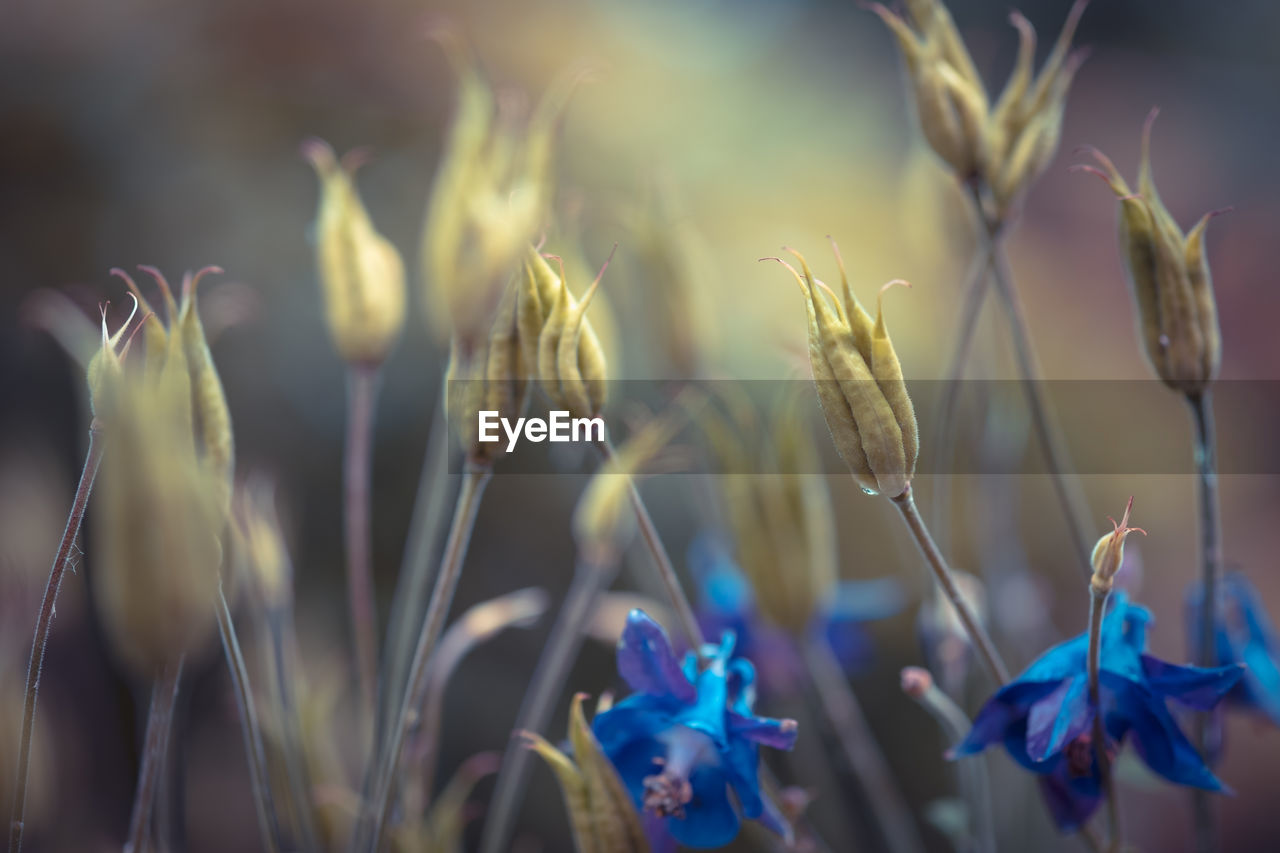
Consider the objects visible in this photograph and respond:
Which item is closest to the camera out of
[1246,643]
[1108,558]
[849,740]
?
[1108,558]

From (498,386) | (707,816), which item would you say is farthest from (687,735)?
(498,386)

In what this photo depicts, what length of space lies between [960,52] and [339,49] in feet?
2.95

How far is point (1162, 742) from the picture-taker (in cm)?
27

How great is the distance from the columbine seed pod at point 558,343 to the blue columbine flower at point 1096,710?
0.47 feet

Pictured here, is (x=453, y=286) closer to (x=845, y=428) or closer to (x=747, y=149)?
(x=845, y=428)

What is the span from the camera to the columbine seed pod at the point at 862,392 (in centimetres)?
24

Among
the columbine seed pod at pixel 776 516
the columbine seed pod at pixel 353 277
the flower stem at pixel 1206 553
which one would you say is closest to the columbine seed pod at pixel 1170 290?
the flower stem at pixel 1206 553

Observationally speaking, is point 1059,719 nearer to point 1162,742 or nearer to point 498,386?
point 1162,742

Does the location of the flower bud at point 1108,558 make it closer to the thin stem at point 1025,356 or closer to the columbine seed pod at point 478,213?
the thin stem at point 1025,356

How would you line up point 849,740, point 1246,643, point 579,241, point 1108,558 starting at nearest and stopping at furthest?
1. point 1108,558
2. point 1246,643
3. point 849,740
4. point 579,241

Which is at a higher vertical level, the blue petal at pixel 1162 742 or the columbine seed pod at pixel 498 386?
the columbine seed pod at pixel 498 386

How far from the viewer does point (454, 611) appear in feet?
2.84

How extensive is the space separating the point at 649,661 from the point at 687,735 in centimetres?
5

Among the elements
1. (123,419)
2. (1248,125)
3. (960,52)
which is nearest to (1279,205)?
(1248,125)
